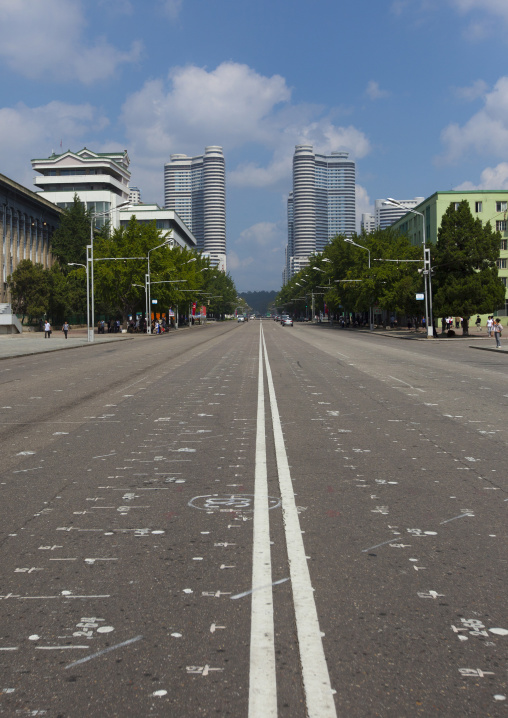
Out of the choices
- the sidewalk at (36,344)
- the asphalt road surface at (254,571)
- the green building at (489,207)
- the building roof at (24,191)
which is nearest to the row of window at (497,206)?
the green building at (489,207)

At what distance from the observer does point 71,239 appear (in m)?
93.5

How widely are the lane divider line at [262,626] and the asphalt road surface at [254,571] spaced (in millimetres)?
13

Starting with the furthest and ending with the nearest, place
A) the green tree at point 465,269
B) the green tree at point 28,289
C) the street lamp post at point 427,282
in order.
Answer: the green tree at point 28,289 → the green tree at point 465,269 → the street lamp post at point 427,282

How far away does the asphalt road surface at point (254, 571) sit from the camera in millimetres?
3080

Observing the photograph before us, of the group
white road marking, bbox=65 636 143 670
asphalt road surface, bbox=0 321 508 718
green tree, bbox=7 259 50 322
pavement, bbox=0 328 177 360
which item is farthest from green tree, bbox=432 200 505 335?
white road marking, bbox=65 636 143 670

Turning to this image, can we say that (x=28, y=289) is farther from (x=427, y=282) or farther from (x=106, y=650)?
(x=106, y=650)

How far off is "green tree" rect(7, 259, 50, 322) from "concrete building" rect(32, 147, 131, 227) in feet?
142

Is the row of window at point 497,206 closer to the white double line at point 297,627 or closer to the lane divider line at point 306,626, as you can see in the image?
the lane divider line at point 306,626

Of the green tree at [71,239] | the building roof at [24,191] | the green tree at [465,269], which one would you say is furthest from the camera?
the green tree at [71,239]

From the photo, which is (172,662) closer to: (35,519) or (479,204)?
(35,519)

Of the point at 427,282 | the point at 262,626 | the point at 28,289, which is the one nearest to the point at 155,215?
the point at 28,289

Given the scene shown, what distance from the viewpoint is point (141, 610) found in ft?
12.6

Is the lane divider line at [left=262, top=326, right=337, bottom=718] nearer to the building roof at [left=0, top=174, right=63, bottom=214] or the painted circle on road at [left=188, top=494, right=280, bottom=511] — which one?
the painted circle on road at [left=188, top=494, right=280, bottom=511]

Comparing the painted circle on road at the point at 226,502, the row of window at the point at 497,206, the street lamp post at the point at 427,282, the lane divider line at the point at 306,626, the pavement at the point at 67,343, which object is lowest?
the lane divider line at the point at 306,626
